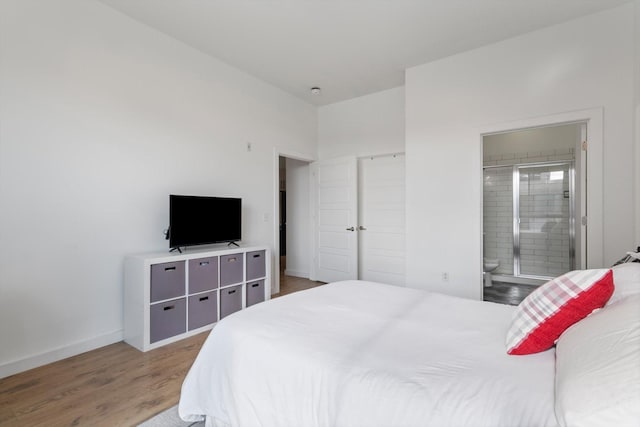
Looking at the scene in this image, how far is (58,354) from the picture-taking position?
2.42 meters

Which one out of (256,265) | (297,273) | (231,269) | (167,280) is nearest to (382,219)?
(297,273)

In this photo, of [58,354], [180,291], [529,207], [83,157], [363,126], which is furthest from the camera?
[529,207]

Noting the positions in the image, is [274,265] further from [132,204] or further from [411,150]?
[411,150]

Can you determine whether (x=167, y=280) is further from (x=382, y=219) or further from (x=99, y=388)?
(x=382, y=219)

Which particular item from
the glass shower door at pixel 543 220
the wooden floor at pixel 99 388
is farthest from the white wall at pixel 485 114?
the wooden floor at pixel 99 388

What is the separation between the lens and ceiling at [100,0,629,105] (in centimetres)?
266

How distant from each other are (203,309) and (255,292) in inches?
26.7

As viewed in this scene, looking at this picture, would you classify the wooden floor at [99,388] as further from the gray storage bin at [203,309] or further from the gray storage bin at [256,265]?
the gray storage bin at [256,265]

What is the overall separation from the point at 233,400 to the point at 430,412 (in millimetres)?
867

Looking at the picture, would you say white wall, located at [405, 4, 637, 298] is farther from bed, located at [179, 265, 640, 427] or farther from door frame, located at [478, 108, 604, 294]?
bed, located at [179, 265, 640, 427]

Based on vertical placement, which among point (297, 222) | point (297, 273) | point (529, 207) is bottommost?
point (297, 273)

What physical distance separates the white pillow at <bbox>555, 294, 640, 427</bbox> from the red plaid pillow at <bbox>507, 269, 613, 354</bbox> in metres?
0.10

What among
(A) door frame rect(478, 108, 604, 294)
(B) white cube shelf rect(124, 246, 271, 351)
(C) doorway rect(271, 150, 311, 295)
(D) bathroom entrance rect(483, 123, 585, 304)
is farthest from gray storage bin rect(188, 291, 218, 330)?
(D) bathroom entrance rect(483, 123, 585, 304)

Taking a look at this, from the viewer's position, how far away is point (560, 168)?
4859mm
